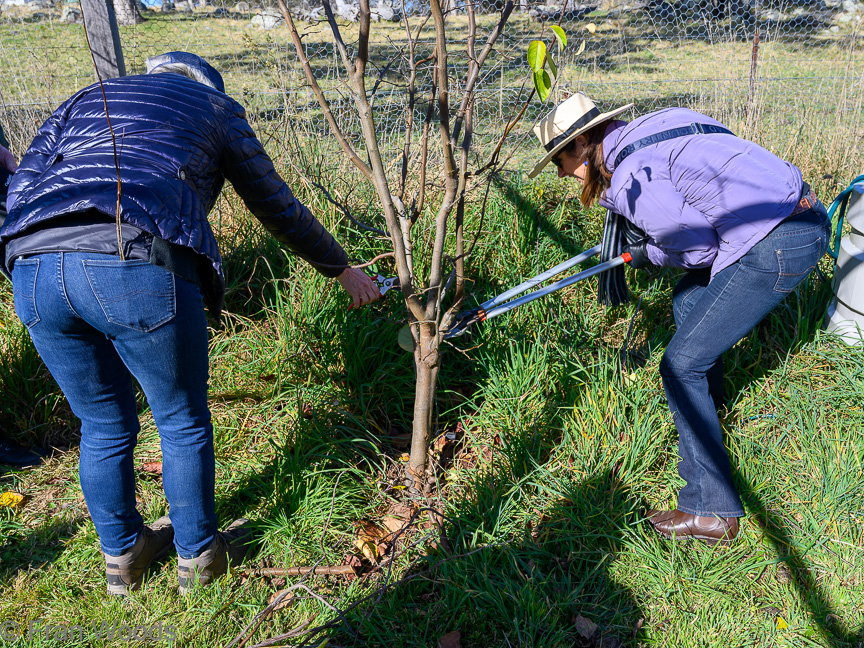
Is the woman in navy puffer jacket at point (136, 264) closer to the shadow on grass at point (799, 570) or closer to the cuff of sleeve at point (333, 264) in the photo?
the cuff of sleeve at point (333, 264)

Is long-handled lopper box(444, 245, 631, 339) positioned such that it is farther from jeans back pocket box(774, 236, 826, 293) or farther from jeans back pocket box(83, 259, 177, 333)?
jeans back pocket box(83, 259, 177, 333)

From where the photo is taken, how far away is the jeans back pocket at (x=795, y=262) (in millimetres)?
2250

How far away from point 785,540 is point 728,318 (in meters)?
0.94

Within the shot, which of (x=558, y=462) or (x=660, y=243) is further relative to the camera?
(x=558, y=462)

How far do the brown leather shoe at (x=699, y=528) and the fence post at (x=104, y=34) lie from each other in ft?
12.5

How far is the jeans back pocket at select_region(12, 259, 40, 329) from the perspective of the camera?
5.78 ft

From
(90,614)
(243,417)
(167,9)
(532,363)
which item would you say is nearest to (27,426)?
(243,417)

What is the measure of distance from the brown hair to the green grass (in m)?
0.81

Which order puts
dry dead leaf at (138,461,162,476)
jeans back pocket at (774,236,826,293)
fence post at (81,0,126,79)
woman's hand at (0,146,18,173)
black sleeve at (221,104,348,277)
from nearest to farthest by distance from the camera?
black sleeve at (221,104,348,277)
jeans back pocket at (774,236,826,293)
dry dead leaf at (138,461,162,476)
woman's hand at (0,146,18,173)
fence post at (81,0,126,79)

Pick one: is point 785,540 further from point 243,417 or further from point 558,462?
point 243,417

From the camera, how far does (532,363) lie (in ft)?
9.87

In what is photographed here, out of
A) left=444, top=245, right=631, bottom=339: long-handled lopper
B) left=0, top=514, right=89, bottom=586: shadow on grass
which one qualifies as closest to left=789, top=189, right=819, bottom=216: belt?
left=444, top=245, right=631, bottom=339: long-handled lopper

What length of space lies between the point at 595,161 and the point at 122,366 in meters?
1.91

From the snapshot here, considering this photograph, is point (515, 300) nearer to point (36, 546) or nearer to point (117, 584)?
point (117, 584)
